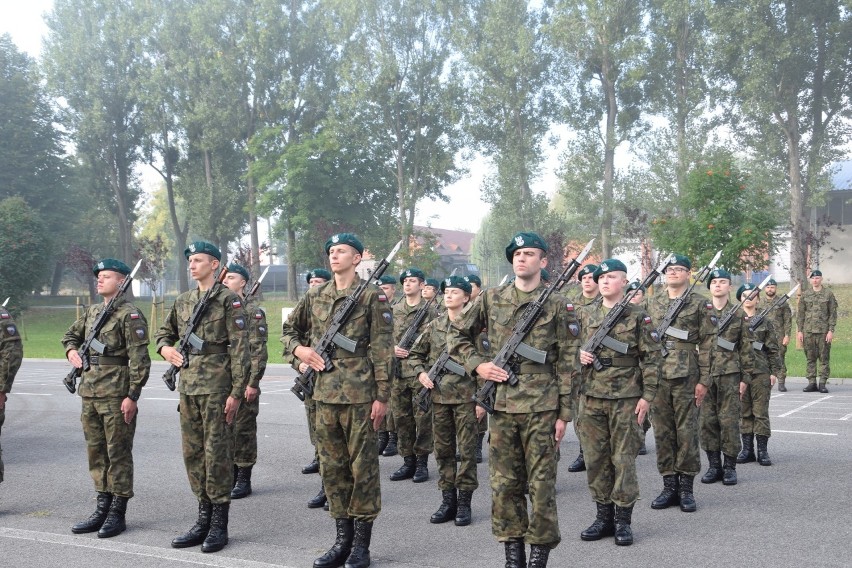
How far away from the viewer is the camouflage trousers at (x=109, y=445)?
21.6 feet

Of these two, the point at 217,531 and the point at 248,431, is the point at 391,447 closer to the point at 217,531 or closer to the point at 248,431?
the point at 248,431

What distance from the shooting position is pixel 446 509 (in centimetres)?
690

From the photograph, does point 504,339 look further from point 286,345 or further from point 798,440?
point 798,440

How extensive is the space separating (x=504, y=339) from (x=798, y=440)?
6.43 metres

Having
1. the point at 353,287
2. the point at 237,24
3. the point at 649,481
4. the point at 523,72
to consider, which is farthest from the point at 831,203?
the point at 353,287

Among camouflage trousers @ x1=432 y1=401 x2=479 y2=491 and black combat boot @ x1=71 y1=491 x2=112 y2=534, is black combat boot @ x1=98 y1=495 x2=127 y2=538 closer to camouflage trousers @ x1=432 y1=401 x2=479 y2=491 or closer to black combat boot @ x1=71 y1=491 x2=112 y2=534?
black combat boot @ x1=71 y1=491 x2=112 y2=534

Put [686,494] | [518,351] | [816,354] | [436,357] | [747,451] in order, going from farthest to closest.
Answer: [816,354] < [747,451] < [436,357] < [686,494] < [518,351]

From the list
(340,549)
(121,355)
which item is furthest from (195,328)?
(340,549)

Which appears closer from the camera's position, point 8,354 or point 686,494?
point 686,494

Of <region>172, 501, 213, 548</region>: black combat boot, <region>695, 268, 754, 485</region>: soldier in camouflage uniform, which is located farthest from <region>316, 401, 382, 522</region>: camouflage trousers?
<region>695, 268, 754, 485</region>: soldier in camouflage uniform

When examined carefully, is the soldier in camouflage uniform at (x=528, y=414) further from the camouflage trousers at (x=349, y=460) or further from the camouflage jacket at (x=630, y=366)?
the camouflage jacket at (x=630, y=366)

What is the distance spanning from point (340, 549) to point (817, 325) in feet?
42.6

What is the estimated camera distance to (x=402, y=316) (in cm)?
947

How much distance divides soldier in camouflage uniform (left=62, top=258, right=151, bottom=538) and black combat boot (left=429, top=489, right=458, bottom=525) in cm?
243
